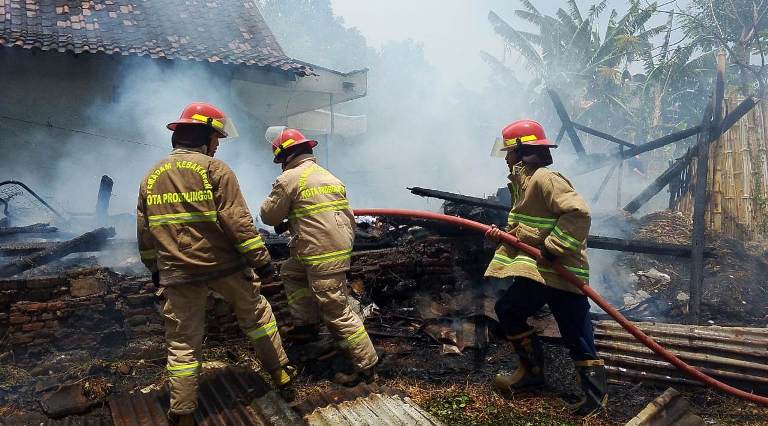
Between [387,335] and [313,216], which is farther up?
[313,216]

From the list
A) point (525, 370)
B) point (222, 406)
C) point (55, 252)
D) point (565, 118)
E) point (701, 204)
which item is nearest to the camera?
point (222, 406)

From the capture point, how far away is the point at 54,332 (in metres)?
4.15

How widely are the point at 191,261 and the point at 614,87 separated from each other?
89.8 ft

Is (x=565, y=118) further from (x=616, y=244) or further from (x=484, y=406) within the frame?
(x=484, y=406)

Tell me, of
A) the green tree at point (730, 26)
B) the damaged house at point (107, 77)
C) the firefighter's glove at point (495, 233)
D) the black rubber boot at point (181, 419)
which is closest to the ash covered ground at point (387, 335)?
the black rubber boot at point (181, 419)

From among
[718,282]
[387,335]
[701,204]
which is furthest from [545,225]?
[718,282]

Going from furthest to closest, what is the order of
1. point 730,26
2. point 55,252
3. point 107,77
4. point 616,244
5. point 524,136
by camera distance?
point 730,26 < point 107,77 < point 616,244 < point 55,252 < point 524,136

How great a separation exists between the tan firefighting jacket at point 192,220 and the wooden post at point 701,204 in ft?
15.3

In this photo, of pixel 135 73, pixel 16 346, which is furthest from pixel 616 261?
pixel 135 73

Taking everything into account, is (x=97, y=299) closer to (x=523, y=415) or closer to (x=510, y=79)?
(x=523, y=415)

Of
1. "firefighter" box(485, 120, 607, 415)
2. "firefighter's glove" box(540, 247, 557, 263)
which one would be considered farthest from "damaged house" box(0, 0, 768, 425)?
"firefighter's glove" box(540, 247, 557, 263)

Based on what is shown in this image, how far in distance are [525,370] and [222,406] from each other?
2209 mm

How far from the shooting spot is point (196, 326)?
317 cm

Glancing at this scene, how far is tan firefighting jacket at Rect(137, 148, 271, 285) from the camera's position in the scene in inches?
120
